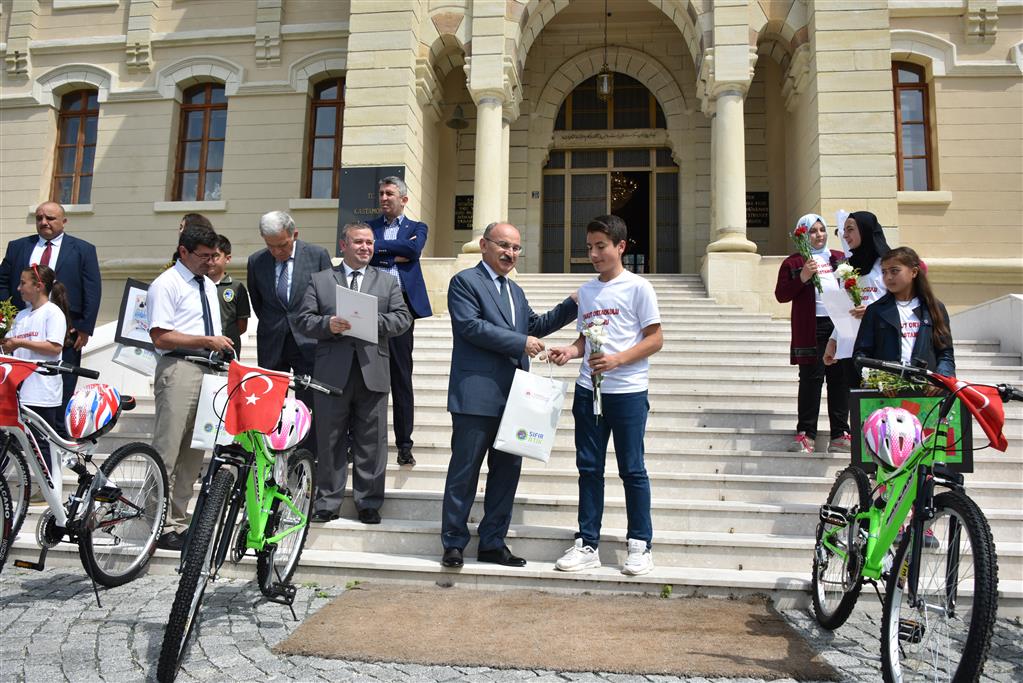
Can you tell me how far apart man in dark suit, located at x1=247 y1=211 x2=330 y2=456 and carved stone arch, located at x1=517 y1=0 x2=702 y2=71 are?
8.02 meters

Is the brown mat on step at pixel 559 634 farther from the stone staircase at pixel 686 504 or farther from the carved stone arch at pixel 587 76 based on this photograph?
the carved stone arch at pixel 587 76

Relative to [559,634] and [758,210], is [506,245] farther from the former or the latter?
[758,210]

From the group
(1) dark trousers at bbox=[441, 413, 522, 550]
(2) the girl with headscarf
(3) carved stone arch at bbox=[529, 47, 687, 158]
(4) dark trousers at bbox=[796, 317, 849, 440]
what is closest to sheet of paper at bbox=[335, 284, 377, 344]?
(1) dark trousers at bbox=[441, 413, 522, 550]

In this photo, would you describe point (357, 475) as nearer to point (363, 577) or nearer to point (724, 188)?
point (363, 577)

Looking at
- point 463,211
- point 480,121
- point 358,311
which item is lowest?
point 358,311

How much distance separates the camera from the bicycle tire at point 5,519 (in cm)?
383

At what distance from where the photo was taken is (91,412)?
3.91m

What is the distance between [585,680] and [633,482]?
4.31ft

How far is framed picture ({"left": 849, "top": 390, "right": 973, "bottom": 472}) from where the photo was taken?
295 centimetres

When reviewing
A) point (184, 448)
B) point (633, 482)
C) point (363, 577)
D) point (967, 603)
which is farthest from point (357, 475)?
point (967, 603)

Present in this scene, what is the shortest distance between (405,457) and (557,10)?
9559 mm

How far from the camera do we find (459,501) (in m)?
4.15

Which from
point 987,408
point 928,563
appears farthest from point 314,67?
point 928,563

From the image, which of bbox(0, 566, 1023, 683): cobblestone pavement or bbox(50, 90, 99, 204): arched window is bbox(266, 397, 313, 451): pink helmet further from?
bbox(50, 90, 99, 204): arched window
